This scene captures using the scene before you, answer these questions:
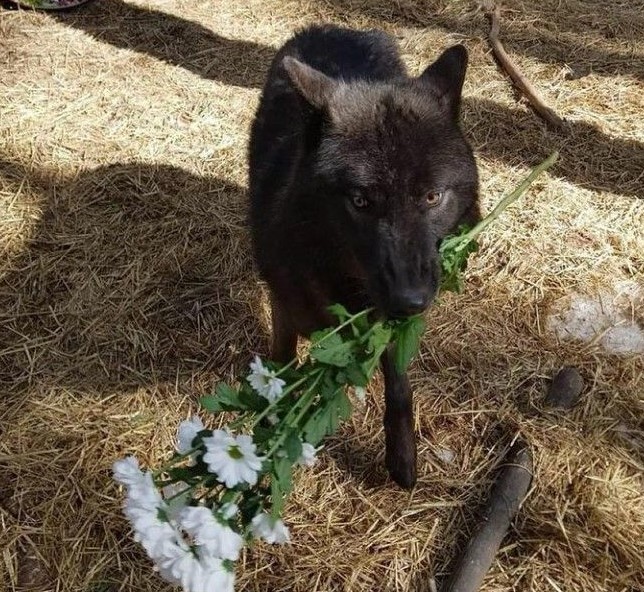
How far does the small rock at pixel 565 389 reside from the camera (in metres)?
3.45

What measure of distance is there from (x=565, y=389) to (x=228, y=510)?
228 cm

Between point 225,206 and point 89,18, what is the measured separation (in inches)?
116

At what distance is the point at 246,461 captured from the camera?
1.69 m

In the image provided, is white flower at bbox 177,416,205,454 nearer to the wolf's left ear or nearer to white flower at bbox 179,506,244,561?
white flower at bbox 179,506,244,561

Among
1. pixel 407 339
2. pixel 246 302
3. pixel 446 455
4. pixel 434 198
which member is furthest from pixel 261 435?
pixel 246 302

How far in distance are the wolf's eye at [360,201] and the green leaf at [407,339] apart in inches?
18.9

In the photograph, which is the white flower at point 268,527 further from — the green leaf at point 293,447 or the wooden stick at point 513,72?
the wooden stick at point 513,72

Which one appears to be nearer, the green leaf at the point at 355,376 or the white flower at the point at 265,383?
the white flower at the point at 265,383

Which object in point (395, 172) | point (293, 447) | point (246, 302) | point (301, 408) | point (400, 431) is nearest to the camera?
point (293, 447)

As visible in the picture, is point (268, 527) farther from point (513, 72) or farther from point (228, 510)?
point (513, 72)

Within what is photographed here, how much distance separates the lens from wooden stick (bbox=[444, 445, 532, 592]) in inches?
110

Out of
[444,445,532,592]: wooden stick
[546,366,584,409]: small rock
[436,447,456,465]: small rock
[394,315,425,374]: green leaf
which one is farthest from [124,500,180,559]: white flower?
[546,366,584,409]: small rock

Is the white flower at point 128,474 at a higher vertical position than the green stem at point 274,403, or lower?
lower

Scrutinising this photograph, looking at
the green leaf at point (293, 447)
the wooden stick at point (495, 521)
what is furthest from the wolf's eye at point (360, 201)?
the wooden stick at point (495, 521)
